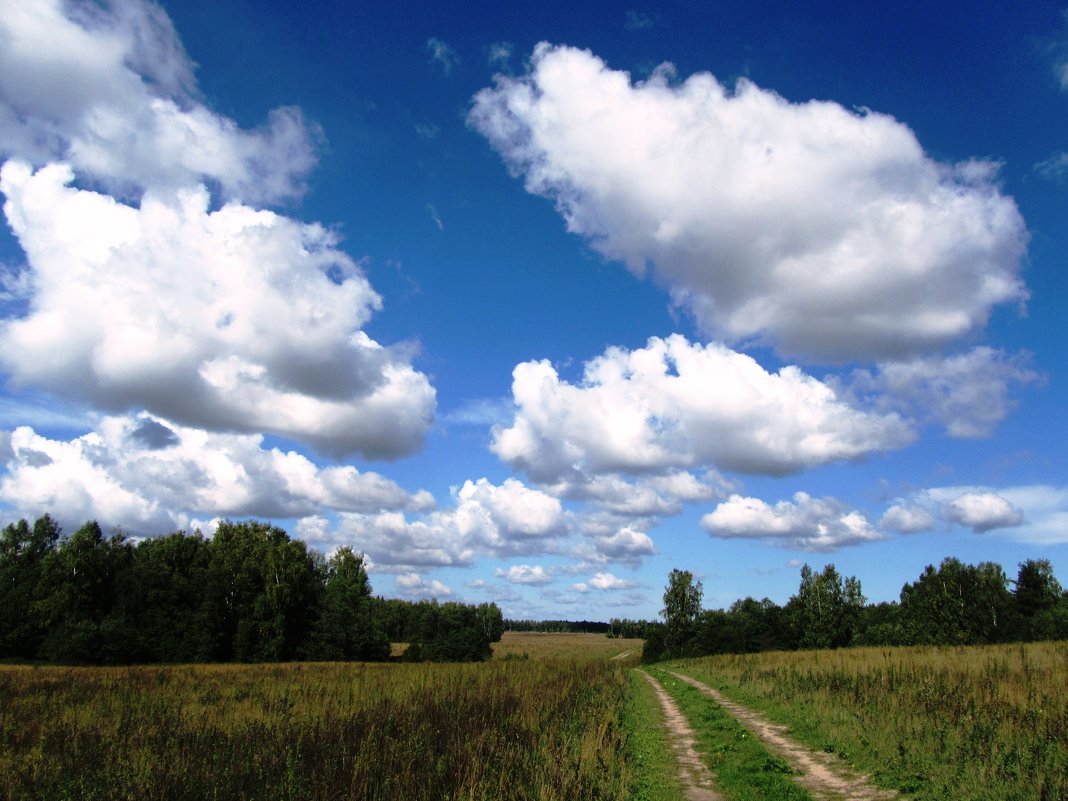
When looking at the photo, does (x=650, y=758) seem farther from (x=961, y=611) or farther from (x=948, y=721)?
(x=961, y=611)

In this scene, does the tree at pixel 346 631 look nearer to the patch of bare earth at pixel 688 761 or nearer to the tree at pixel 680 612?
the tree at pixel 680 612

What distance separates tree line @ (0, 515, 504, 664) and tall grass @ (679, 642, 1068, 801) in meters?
55.6

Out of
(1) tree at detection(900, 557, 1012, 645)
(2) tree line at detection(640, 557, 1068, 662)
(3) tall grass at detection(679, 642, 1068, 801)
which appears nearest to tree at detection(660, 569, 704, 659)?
(2) tree line at detection(640, 557, 1068, 662)

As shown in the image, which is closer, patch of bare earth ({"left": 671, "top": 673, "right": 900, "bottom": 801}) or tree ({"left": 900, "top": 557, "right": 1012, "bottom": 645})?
patch of bare earth ({"left": 671, "top": 673, "right": 900, "bottom": 801})

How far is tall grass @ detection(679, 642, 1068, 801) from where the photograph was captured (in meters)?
8.37

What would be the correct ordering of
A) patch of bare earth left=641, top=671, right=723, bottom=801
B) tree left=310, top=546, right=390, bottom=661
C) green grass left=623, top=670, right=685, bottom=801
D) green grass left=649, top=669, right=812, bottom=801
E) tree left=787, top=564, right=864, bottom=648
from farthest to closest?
tree left=787, top=564, right=864, bottom=648
tree left=310, top=546, right=390, bottom=661
green grass left=623, top=670, right=685, bottom=801
patch of bare earth left=641, top=671, right=723, bottom=801
green grass left=649, top=669, right=812, bottom=801

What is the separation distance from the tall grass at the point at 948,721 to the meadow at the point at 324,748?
404 cm

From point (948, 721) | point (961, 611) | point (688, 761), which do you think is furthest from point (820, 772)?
point (961, 611)

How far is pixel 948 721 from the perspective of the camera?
37.6ft

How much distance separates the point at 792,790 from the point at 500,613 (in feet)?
511

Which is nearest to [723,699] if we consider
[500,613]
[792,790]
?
[792,790]

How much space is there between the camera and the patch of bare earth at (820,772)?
8327mm

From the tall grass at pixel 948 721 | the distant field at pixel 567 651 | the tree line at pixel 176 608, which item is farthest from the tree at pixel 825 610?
the tall grass at pixel 948 721

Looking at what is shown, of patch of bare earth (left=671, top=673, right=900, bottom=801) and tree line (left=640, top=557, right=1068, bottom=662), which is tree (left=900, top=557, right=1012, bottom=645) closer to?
tree line (left=640, top=557, right=1068, bottom=662)
